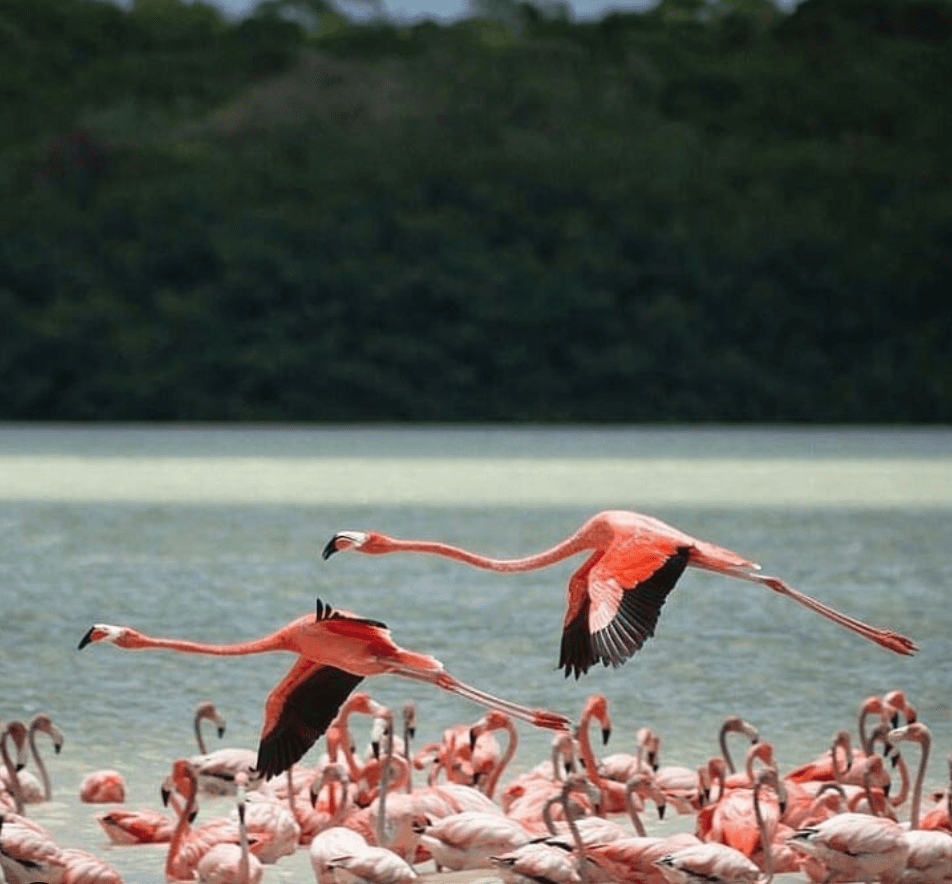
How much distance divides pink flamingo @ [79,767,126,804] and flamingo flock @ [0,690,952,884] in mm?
42

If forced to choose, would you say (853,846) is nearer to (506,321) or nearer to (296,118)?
(506,321)

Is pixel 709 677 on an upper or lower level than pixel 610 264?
lower

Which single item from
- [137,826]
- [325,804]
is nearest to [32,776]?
[137,826]

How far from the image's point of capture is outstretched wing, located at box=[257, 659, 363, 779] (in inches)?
170

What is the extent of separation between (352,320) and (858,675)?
112ft

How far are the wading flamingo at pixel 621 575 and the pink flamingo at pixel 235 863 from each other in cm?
74

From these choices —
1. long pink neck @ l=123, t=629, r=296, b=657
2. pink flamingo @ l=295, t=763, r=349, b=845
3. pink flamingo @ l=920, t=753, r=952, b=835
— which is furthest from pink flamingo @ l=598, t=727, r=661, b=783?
long pink neck @ l=123, t=629, r=296, b=657

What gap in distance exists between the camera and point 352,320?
1649 inches

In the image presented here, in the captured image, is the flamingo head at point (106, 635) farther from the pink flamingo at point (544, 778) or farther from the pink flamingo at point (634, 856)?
the pink flamingo at point (544, 778)

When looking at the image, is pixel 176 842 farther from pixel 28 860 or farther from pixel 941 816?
pixel 941 816

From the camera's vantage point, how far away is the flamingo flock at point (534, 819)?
4574mm

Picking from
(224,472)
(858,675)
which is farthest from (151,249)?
(858,675)

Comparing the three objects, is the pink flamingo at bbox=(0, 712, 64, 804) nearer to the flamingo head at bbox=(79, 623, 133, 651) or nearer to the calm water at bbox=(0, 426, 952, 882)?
the calm water at bbox=(0, 426, 952, 882)

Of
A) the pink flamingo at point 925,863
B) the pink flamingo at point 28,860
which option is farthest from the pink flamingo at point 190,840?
the pink flamingo at point 925,863
